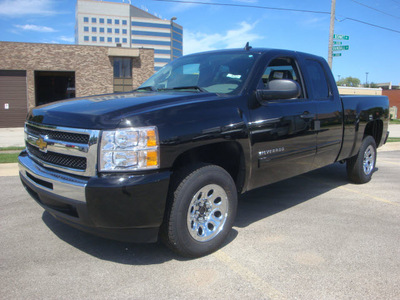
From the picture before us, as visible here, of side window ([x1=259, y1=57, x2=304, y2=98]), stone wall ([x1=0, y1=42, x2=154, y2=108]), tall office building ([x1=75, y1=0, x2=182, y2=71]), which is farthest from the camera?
tall office building ([x1=75, y1=0, x2=182, y2=71])

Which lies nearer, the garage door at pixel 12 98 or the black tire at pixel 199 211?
the black tire at pixel 199 211

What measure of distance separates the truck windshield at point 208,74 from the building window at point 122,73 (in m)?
22.6

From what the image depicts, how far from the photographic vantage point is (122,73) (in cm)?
2644

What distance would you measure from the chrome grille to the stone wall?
2313 cm

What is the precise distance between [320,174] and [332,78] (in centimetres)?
242

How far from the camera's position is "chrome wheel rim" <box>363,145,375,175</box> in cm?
613

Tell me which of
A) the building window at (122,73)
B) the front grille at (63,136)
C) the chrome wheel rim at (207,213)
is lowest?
the chrome wheel rim at (207,213)

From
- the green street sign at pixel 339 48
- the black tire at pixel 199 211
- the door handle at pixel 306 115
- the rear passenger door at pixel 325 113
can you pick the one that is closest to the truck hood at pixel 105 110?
the black tire at pixel 199 211

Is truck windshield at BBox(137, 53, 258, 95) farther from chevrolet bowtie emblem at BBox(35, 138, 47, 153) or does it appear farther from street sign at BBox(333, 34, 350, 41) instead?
street sign at BBox(333, 34, 350, 41)

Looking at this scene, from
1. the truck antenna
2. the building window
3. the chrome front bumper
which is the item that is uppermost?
the building window

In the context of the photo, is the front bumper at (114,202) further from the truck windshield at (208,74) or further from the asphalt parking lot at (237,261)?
the truck windshield at (208,74)

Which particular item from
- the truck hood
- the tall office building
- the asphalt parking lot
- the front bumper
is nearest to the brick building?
the asphalt parking lot

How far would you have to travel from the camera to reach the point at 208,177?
10.2ft

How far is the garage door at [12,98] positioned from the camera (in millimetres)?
23656
